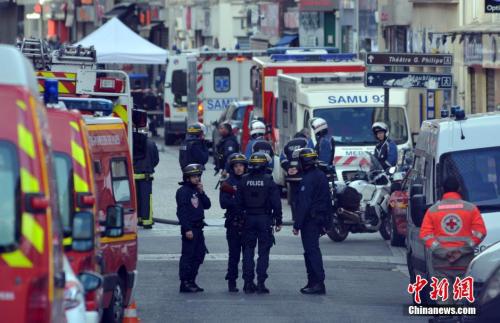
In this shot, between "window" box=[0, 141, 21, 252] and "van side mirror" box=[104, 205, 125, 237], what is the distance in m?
3.40

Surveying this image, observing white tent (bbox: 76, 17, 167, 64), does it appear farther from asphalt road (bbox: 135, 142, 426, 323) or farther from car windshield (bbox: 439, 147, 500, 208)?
car windshield (bbox: 439, 147, 500, 208)

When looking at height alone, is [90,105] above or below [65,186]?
above

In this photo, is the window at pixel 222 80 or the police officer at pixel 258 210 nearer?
the police officer at pixel 258 210

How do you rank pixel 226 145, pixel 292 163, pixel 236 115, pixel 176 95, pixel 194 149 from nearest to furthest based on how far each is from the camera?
pixel 292 163
pixel 194 149
pixel 226 145
pixel 236 115
pixel 176 95

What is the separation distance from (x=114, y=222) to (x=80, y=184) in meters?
0.44

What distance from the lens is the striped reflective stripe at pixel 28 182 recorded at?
820 centimetres

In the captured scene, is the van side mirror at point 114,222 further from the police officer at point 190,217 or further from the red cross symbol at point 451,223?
the police officer at point 190,217

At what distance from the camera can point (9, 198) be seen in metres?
8.24

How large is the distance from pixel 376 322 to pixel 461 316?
5.81 ft

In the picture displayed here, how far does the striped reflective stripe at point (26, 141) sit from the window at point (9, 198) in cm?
6

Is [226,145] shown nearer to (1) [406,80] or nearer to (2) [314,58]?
(1) [406,80]

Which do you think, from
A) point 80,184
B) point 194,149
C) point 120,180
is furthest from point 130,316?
point 194,149

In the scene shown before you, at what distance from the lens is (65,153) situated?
11562 mm

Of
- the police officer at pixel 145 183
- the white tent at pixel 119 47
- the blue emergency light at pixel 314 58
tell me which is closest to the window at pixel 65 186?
the police officer at pixel 145 183
